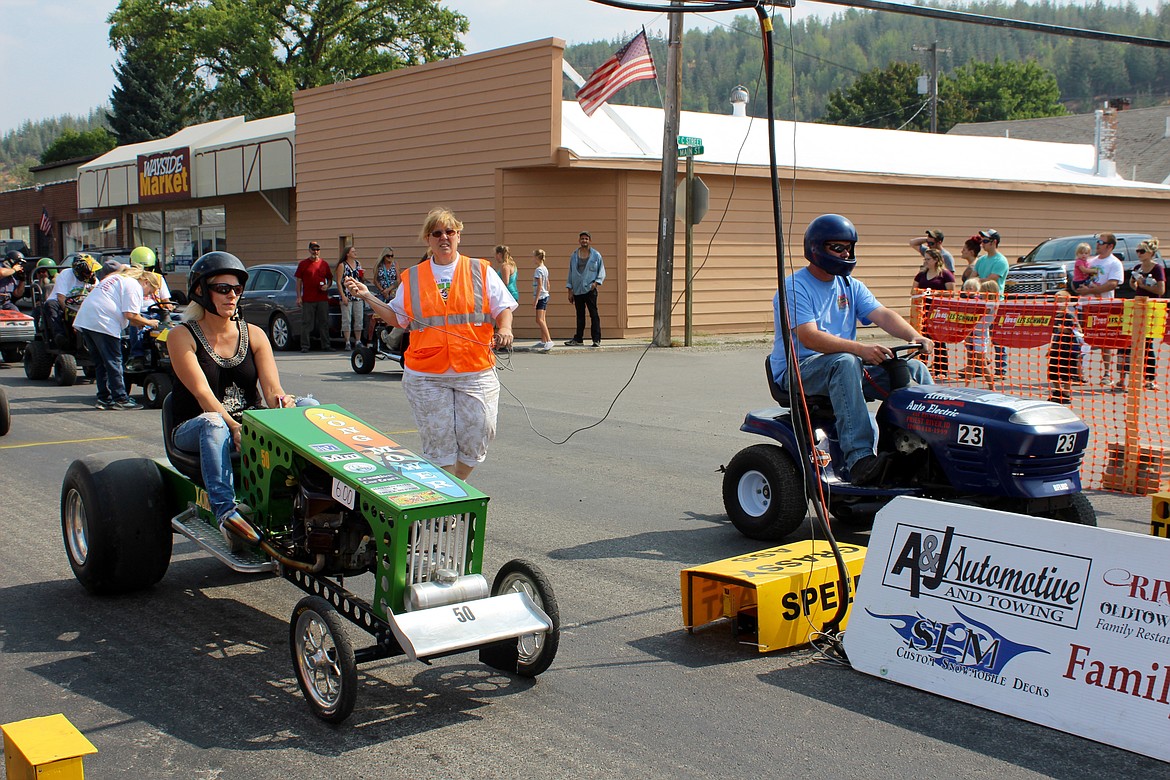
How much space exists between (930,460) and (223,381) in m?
4.08

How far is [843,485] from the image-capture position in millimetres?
6766

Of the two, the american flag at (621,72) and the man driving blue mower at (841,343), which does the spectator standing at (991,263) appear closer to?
the american flag at (621,72)

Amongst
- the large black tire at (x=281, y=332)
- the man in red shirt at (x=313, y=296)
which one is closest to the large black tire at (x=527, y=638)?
the man in red shirt at (x=313, y=296)

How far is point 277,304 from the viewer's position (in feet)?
67.8

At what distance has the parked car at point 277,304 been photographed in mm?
20594

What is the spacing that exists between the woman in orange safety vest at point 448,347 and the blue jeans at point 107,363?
787 cm

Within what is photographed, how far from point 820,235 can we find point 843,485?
1.53 meters

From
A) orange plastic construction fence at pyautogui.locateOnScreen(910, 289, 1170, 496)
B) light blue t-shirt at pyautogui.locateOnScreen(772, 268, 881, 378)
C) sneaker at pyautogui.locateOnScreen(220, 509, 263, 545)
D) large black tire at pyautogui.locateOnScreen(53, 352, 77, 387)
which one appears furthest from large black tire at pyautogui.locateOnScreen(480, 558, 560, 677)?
large black tire at pyautogui.locateOnScreen(53, 352, 77, 387)

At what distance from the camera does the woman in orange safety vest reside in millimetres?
6445

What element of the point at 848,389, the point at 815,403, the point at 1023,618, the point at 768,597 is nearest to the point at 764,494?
the point at 815,403

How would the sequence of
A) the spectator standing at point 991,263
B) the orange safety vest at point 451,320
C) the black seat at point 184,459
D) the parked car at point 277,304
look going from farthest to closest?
the parked car at point 277,304 < the spectator standing at point 991,263 < the orange safety vest at point 451,320 < the black seat at point 184,459

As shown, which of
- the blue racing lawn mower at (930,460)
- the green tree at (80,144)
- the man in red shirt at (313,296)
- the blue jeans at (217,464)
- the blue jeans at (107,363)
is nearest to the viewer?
the blue jeans at (217,464)

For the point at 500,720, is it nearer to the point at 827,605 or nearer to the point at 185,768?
the point at 185,768

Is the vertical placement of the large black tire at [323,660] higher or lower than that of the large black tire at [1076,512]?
lower
